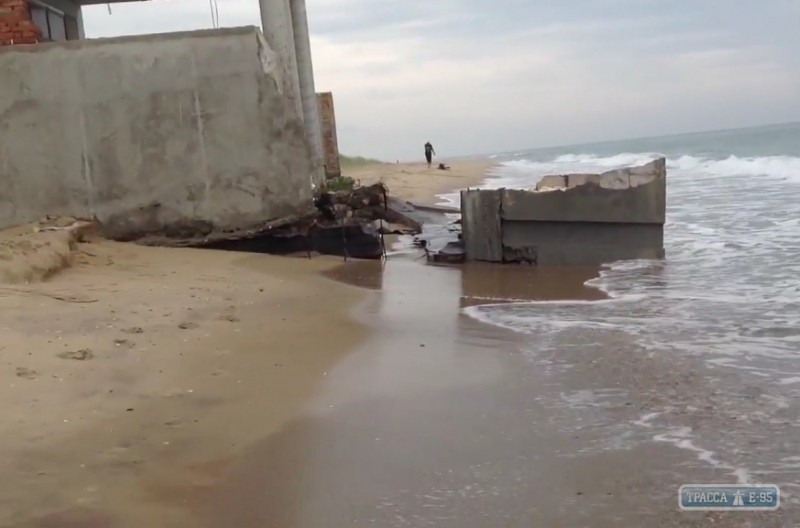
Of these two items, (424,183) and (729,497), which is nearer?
(729,497)

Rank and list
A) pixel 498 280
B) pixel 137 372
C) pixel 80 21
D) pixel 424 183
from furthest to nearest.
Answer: pixel 424 183, pixel 80 21, pixel 498 280, pixel 137 372

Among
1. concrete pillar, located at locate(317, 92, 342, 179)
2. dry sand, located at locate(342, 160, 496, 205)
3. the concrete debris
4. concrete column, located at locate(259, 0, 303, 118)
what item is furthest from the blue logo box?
dry sand, located at locate(342, 160, 496, 205)

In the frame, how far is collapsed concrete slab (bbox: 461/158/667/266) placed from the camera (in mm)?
10094

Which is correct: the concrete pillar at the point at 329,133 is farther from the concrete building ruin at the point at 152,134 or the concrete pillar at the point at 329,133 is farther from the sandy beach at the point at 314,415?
the sandy beach at the point at 314,415

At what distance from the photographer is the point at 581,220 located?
10.2 metres

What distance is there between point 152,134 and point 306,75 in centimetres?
595

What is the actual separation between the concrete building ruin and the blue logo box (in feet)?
23.5

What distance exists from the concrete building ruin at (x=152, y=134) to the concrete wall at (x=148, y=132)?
0.5 inches

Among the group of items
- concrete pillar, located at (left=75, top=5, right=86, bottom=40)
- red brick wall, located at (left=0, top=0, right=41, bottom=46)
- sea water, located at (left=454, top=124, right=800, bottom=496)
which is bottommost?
sea water, located at (left=454, top=124, right=800, bottom=496)

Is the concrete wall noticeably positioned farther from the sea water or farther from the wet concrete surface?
the wet concrete surface

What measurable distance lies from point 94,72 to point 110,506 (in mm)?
7418

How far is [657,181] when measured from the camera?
33.1 ft

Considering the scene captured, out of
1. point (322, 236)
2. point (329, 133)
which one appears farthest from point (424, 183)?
point (322, 236)

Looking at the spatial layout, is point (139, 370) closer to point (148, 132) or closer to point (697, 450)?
point (697, 450)
